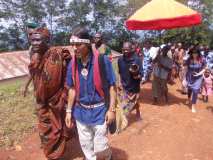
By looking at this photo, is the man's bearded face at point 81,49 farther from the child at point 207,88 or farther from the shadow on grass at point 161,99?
the child at point 207,88

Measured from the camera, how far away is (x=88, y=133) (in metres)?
4.29

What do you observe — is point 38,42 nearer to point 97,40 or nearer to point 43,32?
point 43,32

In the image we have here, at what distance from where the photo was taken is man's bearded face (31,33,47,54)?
15.6 ft

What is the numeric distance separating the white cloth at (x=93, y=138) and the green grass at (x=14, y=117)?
7.15 feet

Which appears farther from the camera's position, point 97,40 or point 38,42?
point 97,40

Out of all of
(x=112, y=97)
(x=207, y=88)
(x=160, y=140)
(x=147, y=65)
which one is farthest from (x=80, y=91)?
(x=147, y=65)

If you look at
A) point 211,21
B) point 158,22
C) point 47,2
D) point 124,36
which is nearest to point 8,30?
point 47,2

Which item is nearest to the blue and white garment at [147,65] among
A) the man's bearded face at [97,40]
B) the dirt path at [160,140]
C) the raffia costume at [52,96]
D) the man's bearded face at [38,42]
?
the dirt path at [160,140]

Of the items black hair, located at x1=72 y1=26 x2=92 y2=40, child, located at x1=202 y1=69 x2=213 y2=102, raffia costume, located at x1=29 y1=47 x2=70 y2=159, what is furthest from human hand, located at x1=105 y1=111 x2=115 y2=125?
child, located at x1=202 y1=69 x2=213 y2=102

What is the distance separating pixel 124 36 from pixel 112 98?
32.7 metres

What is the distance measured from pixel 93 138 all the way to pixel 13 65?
1500 cm

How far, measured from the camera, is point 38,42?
4.80 meters

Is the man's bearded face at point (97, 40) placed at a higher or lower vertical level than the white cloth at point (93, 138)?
higher

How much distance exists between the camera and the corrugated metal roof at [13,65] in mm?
17438
